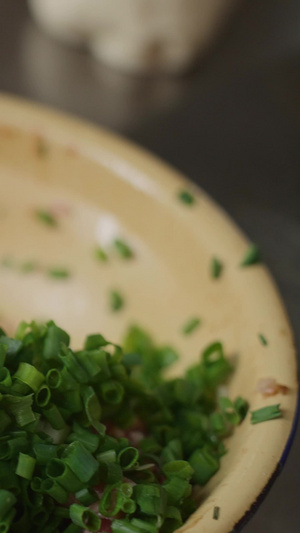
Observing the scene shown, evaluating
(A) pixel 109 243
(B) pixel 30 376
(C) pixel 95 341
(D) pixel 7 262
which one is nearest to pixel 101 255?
(A) pixel 109 243

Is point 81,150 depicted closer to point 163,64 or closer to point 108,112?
point 108,112

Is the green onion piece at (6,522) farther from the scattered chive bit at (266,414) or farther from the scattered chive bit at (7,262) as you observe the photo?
the scattered chive bit at (7,262)

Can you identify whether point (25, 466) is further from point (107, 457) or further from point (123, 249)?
point (123, 249)

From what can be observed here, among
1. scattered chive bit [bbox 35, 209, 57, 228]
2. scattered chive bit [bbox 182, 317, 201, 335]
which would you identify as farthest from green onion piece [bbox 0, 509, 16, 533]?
scattered chive bit [bbox 35, 209, 57, 228]

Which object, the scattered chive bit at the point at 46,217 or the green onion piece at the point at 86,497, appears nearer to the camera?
the green onion piece at the point at 86,497

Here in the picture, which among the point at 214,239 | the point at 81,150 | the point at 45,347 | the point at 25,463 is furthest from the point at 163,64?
the point at 25,463

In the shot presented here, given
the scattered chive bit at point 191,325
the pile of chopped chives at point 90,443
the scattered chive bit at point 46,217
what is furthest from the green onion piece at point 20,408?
the scattered chive bit at point 46,217

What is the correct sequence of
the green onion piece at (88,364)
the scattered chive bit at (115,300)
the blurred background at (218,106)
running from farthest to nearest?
the blurred background at (218,106) → the scattered chive bit at (115,300) → the green onion piece at (88,364)
